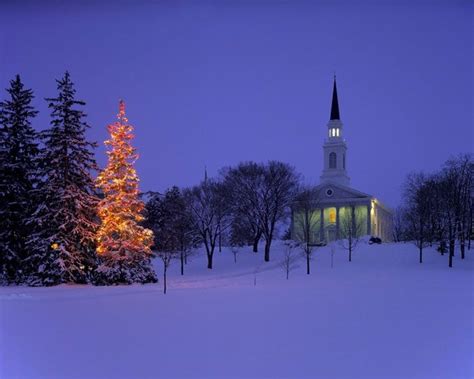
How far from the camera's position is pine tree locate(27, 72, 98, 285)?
2564cm

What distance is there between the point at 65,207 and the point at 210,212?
21.1 m

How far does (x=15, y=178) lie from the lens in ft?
89.1

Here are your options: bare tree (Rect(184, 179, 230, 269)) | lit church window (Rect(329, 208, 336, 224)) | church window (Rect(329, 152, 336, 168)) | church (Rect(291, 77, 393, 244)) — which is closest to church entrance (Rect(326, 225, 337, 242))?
church (Rect(291, 77, 393, 244))

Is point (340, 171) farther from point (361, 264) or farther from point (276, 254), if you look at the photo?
point (361, 264)

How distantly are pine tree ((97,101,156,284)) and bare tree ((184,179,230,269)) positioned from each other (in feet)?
55.0

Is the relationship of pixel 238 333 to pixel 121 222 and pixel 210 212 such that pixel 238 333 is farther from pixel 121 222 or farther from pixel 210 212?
pixel 210 212

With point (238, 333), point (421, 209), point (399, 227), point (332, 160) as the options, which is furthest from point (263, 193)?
point (399, 227)

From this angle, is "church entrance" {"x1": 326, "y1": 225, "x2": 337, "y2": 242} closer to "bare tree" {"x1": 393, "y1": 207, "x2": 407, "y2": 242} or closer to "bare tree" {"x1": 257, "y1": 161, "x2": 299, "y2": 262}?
"bare tree" {"x1": 257, "y1": 161, "x2": 299, "y2": 262}

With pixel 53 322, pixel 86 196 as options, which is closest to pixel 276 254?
pixel 86 196

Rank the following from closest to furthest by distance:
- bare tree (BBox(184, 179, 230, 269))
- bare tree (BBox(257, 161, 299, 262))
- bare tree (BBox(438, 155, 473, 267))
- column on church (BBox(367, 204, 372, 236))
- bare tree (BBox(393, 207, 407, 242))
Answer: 1. bare tree (BBox(438, 155, 473, 267))
2. bare tree (BBox(184, 179, 230, 269))
3. bare tree (BBox(257, 161, 299, 262))
4. column on church (BBox(367, 204, 372, 236))
5. bare tree (BBox(393, 207, 407, 242))

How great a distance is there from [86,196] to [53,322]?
47.1 ft

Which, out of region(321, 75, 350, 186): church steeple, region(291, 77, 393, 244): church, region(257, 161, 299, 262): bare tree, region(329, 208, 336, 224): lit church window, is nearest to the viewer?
region(257, 161, 299, 262): bare tree

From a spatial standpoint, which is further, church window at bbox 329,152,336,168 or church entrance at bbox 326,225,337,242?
church window at bbox 329,152,336,168

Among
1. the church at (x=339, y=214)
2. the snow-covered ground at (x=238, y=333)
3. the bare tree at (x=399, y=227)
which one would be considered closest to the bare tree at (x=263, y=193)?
the church at (x=339, y=214)
